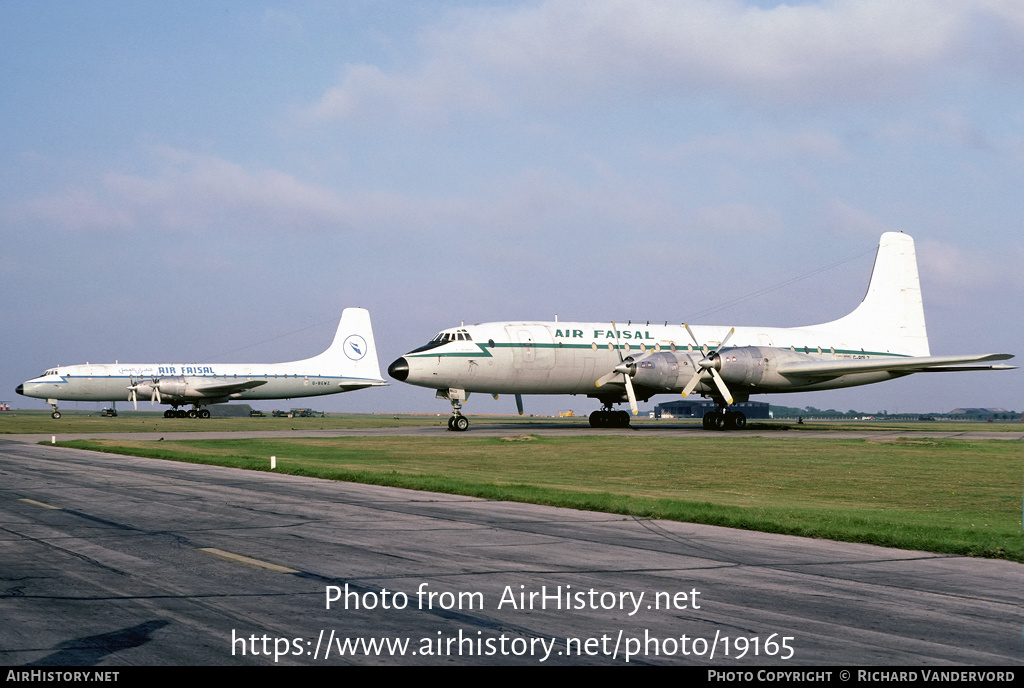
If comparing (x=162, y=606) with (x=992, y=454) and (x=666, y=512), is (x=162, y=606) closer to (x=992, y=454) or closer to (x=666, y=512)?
(x=666, y=512)

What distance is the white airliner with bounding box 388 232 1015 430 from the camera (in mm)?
48094

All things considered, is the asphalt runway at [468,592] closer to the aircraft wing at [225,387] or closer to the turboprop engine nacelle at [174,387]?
the turboprop engine nacelle at [174,387]

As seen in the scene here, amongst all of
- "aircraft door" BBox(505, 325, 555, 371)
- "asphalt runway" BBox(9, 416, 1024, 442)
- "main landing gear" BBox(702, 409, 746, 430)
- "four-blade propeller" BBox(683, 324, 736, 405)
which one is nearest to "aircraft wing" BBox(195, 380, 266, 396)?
"asphalt runway" BBox(9, 416, 1024, 442)

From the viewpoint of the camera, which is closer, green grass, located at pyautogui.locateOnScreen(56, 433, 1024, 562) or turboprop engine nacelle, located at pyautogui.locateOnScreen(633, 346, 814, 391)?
green grass, located at pyautogui.locateOnScreen(56, 433, 1024, 562)

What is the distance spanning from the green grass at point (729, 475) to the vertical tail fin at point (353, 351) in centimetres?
5406

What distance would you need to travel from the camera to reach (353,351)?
9938 centimetres

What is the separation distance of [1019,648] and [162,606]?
7.68m

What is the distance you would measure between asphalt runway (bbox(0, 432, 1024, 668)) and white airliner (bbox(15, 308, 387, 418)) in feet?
251

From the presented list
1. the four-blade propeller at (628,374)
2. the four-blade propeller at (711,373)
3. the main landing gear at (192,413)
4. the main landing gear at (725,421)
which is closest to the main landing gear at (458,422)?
the four-blade propeller at (628,374)

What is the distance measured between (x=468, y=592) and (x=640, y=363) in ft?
133

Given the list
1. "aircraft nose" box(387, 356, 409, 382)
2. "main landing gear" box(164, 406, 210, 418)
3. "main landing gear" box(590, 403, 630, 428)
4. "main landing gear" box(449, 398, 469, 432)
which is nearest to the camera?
"aircraft nose" box(387, 356, 409, 382)

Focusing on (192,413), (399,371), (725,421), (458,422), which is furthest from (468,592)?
(192,413)

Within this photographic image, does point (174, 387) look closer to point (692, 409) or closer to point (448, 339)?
point (448, 339)

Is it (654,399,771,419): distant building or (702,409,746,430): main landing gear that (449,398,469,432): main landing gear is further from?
(654,399,771,419): distant building
